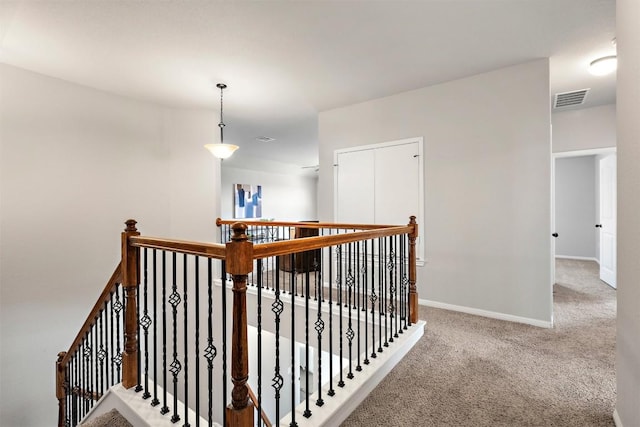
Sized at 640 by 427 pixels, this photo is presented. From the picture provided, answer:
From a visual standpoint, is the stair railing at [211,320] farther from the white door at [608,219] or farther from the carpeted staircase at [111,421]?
the white door at [608,219]

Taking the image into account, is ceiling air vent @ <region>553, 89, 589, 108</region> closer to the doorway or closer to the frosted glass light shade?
the doorway

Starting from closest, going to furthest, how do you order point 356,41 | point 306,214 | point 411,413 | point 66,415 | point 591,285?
1. point 411,413
2. point 356,41
3. point 66,415
4. point 591,285
5. point 306,214

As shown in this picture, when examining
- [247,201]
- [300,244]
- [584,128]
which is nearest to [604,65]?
[584,128]

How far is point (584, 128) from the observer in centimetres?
460

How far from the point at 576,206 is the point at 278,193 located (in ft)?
26.5

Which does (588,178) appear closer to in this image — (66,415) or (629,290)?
(629,290)

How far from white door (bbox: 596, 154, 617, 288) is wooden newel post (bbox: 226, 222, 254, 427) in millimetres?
5579

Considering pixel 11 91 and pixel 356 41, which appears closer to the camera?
pixel 356 41

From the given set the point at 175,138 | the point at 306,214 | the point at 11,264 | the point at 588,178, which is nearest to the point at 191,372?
A: the point at 11,264

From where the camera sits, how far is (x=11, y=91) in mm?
3326

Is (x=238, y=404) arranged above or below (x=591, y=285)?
above

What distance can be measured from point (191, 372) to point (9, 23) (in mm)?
4762

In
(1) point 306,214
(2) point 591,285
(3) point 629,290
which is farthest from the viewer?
(1) point 306,214

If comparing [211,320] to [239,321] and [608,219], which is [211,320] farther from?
[608,219]
